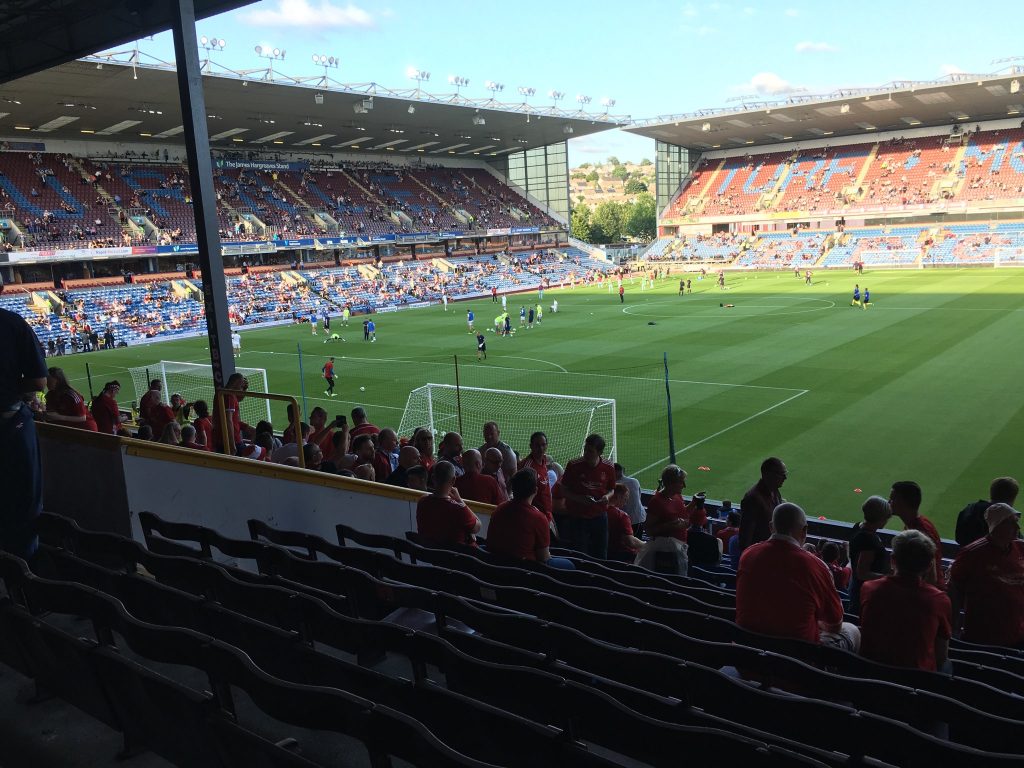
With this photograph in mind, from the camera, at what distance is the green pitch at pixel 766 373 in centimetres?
1462

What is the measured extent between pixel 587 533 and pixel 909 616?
12.7ft

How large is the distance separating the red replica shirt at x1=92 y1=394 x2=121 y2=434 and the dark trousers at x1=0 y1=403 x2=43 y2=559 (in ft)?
20.5

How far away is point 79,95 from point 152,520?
136 ft

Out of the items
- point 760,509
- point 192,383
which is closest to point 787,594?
point 760,509

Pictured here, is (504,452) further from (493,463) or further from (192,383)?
(192,383)

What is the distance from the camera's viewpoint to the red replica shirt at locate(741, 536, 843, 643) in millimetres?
4020

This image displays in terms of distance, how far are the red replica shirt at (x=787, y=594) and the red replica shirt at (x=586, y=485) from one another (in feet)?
10.6

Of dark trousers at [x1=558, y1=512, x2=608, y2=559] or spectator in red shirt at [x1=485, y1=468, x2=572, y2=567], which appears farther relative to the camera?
dark trousers at [x1=558, y1=512, x2=608, y2=559]

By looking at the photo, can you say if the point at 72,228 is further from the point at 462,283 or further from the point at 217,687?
the point at 217,687

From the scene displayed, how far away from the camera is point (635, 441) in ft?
56.0

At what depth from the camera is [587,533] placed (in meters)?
7.44

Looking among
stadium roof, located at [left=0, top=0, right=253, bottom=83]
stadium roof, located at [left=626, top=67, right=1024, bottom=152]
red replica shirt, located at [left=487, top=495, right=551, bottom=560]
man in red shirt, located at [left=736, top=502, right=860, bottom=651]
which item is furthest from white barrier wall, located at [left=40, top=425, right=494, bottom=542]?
stadium roof, located at [left=626, top=67, right=1024, bottom=152]

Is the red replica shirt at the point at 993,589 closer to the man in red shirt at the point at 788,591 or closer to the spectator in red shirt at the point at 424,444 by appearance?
the man in red shirt at the point at 788,591

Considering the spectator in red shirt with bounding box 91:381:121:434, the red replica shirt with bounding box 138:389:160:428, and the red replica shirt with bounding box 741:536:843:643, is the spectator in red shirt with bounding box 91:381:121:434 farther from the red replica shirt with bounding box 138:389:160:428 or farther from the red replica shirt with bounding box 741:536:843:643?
the red replica shirt with bounding box 741:536:843:643
